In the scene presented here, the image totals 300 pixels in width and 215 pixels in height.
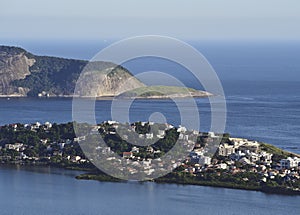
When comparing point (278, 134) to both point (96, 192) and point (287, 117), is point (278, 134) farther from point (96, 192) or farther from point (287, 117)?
point (96, 192)

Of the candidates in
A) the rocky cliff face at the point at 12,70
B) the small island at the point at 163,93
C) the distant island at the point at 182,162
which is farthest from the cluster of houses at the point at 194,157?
the rocky cliff face at the point at 12,70

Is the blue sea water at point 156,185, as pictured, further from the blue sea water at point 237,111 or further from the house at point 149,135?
the house at point 149,135

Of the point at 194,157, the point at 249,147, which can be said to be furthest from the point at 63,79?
the point at 194,157

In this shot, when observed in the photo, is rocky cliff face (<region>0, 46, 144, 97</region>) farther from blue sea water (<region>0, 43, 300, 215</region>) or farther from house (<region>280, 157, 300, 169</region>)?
house (<region>280, 157, 300, 169</region>)

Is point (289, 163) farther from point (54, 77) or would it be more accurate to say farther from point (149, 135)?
point (54, 77)

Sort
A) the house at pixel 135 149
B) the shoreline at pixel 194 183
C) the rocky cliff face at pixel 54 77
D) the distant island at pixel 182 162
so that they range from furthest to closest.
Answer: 1. the rocky cliff face at pixel 54 77
2. the house at pixel 135 149
3. the distant island at pixel 182 162
4. the shoreline at pixel 194 183

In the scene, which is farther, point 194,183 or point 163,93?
point 163,93
